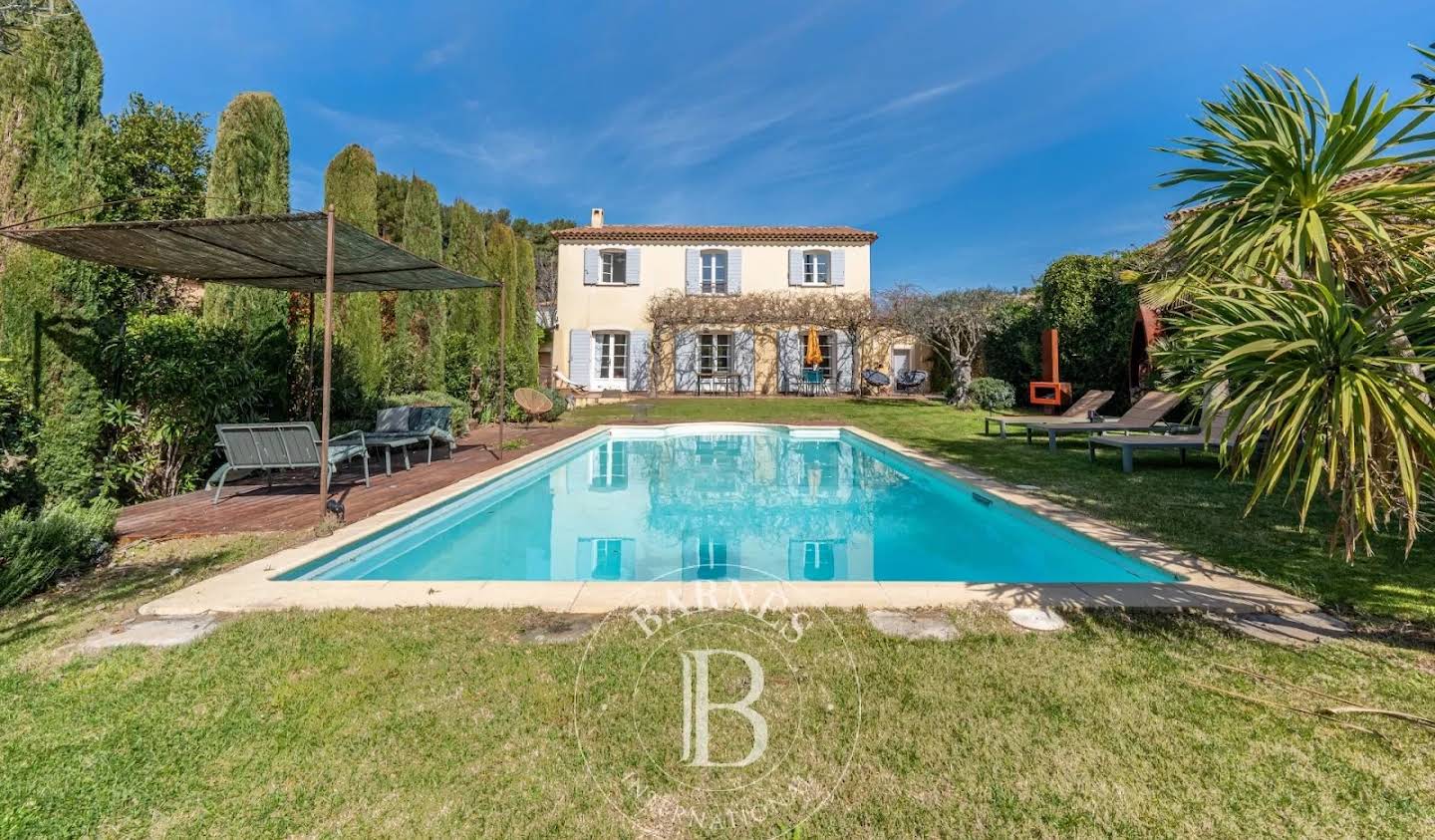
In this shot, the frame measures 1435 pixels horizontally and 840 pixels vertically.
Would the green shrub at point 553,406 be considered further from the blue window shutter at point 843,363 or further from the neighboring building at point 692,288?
the blue window shutter at point 843,363

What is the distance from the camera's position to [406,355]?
34.4ft

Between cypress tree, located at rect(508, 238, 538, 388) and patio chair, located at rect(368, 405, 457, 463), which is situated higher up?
cypress tree, located at rect(508, 238, 538, 388)

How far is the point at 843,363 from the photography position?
19.5m

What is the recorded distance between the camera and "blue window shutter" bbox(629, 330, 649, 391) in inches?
769

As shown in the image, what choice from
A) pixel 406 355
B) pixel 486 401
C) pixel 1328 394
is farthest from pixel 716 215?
pixel 1328 394

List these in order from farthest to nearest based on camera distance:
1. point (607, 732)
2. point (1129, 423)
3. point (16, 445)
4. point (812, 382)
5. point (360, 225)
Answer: point (812, 382) < point (360, 225) < point (1129, 423) < point (16, 445) < point (607, 732)

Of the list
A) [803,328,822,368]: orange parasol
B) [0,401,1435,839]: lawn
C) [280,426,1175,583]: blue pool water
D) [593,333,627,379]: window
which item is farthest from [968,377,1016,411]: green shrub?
[0,401,1435,839]: lawn

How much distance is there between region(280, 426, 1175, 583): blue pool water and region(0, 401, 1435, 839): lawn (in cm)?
117

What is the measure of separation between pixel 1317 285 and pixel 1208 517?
3.13 metres

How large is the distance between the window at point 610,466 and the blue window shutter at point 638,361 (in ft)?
27.8

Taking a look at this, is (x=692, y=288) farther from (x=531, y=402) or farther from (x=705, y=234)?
(x=531, y=402)

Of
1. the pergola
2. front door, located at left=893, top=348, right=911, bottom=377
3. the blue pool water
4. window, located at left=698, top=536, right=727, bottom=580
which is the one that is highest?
front door, located at left=893, top=348, right=911, bottom=377

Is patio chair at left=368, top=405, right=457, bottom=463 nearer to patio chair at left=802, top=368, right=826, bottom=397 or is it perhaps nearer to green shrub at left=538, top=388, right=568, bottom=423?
green shrub at left=538, top=388, right=568, bottom=423

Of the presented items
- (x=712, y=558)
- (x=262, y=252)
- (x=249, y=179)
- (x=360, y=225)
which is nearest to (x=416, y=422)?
(x=262, y=252)
